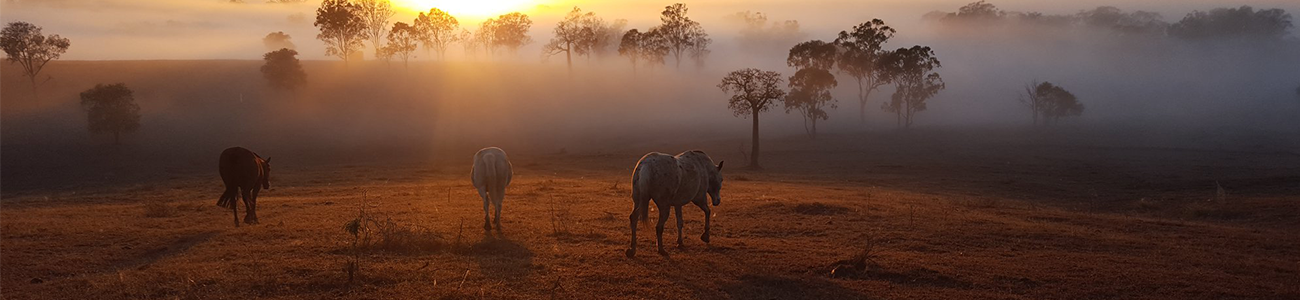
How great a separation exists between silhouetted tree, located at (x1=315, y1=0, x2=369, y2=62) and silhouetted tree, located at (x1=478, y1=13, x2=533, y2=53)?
27.5m

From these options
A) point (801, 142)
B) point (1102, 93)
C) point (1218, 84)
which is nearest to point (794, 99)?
point (801, 142)

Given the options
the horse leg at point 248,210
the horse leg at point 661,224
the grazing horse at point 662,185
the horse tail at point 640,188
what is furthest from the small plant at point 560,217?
the horse leg at point 248,210

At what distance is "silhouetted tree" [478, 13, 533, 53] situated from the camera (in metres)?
115

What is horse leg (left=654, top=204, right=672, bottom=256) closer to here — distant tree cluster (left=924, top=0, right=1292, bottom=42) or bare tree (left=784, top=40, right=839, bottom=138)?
bare tree (left=784, top=40, right=839, bottom=138)

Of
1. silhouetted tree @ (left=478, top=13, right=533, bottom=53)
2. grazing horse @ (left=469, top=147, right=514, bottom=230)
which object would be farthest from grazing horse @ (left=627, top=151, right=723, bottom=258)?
silhouetted tree @ (left=478, top=13, right=533, bottom=53)

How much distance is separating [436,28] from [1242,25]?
155 metres

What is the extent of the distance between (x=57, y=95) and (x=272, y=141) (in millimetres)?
29591

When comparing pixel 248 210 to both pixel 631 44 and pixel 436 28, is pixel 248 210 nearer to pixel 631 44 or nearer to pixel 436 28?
pixel 631 44

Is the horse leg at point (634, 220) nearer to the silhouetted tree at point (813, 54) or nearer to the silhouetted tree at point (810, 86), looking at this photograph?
the silhouetted tree at point (810, 86)

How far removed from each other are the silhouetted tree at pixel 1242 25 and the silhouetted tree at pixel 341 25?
15889cm

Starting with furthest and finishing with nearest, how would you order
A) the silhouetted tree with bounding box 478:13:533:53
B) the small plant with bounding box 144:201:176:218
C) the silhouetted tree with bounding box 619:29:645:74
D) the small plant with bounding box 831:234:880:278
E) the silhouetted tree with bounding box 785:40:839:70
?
the silhouetted tree with bounding box 478:13:533:53 → the silhouetted tree with bounding box 619:29:645:74 → the silhouetted tree with bounding box 785:40:839:70 → the small plant with bounding box 144:201:176:218 → the small plant with bounding box 831:234:880:278

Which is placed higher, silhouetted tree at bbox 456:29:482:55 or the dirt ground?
silhouetted tree at bbox 456:29:482:55

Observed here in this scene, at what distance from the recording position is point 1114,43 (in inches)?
5989

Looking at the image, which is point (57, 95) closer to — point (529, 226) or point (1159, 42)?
point (529, 226)
